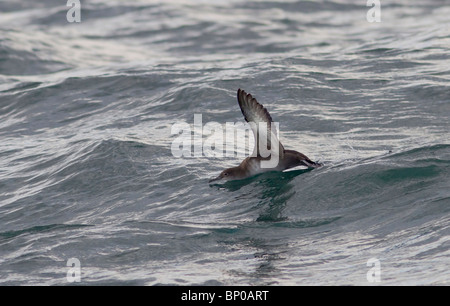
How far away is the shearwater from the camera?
31.7 feet

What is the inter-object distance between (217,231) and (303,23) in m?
18.6

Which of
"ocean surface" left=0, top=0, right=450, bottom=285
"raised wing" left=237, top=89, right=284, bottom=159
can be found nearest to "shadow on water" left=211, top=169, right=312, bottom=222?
"ocean surface" left=0, top=0, right=450, bottom=285

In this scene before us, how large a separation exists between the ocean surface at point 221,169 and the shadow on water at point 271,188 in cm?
3

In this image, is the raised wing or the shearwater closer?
the raised wing

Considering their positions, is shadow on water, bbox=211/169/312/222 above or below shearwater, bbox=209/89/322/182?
below

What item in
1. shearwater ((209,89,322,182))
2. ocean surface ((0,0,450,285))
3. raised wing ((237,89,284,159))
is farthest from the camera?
shearwater ((209,89,322,182))

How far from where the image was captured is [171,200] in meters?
10.6

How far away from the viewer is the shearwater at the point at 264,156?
31.7ft

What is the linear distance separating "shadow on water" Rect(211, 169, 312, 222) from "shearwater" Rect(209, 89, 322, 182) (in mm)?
105

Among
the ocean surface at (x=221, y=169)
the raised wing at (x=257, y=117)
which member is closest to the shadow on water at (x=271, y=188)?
the ocean surface at (x=221, y=169)

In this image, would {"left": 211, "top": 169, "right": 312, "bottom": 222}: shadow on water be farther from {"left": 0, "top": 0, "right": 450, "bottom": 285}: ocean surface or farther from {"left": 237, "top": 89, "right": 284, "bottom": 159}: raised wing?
{"left": 237, "top": 89, "right": 284, "bottom": 159}: raised wing

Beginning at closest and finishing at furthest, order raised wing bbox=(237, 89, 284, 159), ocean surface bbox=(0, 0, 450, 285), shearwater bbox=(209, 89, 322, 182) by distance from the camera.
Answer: ocean surface bbox=(0, 0, 450, 285) < raised wing bbox=(237, 89, 284, 159) < shearwater bbox=(209, 89, 322, 182)

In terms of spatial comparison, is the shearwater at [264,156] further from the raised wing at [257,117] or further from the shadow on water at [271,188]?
the shadow on water at [271,188]
